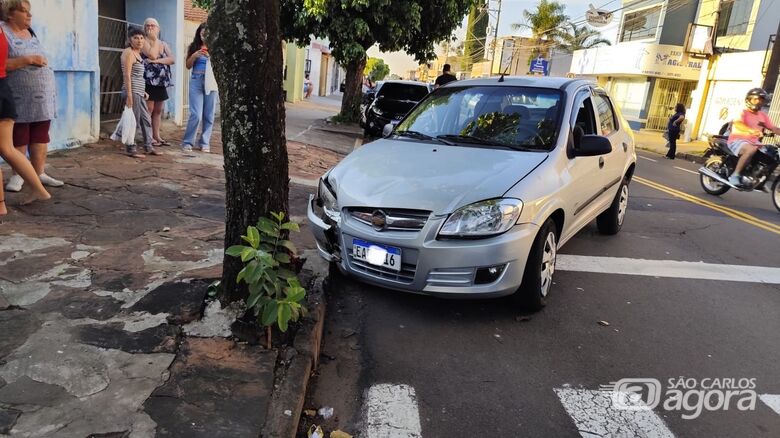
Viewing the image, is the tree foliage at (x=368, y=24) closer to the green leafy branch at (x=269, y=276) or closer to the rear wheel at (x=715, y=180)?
the rear wheel at (x=715, y=180)

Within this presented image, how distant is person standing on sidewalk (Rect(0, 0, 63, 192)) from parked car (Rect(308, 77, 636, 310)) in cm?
284

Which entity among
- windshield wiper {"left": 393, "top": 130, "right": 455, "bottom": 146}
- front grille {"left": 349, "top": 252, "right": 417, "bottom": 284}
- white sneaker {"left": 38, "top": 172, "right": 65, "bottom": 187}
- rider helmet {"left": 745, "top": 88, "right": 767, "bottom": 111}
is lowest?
white sneaker {"left": 38, "top": 172, "right": 65, "bottom": 187}

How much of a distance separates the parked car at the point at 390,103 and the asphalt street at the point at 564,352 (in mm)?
9356

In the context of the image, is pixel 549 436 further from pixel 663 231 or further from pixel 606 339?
pixel 663 231

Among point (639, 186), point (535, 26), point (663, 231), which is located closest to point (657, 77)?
point (535, 26)

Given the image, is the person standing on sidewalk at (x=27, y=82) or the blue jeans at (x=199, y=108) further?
the blue jeans at (x=199, y=108)

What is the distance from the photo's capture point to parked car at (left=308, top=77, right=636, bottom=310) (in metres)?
3.76

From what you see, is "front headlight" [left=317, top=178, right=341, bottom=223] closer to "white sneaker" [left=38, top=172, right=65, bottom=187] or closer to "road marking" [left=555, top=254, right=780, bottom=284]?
"road marking" [left=555, top=254, right=780, bottom=284]

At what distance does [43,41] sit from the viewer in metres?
7.05

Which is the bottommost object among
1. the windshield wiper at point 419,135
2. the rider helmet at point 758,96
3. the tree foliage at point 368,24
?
the windshield wiper at point 419,135

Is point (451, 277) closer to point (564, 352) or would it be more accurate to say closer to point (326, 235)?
point (564, 352)

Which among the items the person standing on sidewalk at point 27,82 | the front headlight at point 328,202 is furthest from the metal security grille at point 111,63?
the front headlight at point 328,202

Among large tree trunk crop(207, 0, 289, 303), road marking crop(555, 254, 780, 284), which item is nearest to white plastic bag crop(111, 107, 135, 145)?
large tree trunk crop(207, 0, 289, 303)

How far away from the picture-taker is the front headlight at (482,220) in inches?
147
